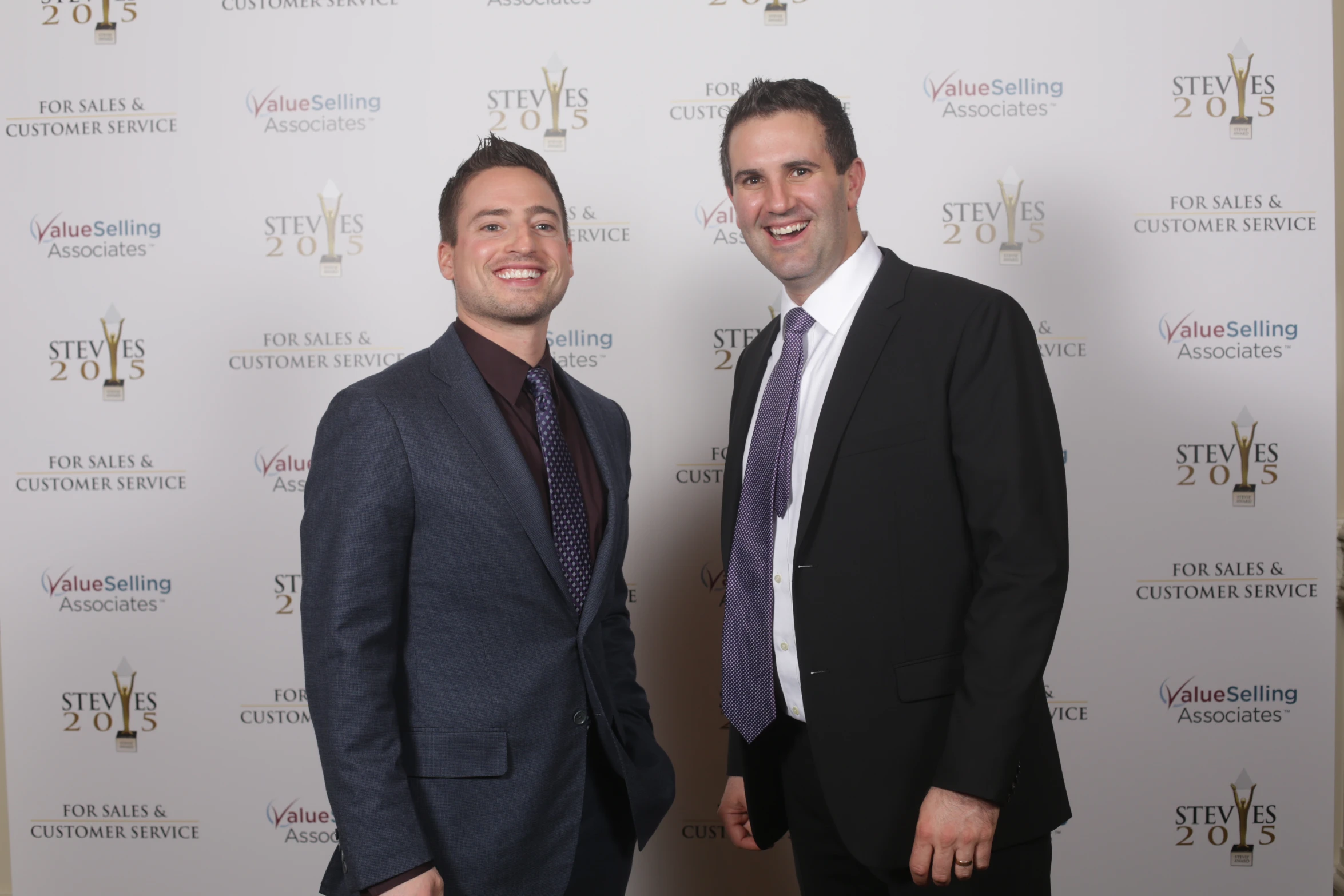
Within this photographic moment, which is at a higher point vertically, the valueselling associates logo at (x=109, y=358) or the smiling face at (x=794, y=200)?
the smiling face at (x=794, y=200)

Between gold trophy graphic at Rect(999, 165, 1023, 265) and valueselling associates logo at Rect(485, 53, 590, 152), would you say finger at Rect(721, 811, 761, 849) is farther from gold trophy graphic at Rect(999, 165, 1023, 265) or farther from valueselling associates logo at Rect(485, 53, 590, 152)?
valueselling associates logo at Rect(485, 53, 590, 152)

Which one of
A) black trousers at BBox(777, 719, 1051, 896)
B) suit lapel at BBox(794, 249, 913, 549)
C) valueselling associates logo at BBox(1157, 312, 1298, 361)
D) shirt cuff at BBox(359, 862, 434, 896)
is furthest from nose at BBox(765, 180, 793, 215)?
valueselling associates logo at BBox(1157, 312, 1298, 361)

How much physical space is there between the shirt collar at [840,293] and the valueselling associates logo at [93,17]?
2.62m

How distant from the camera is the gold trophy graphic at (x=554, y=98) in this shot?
295 centimetres

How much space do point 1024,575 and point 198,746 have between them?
2.77m

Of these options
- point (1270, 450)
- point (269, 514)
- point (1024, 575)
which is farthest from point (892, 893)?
point (269, 514)

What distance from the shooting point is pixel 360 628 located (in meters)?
1.49

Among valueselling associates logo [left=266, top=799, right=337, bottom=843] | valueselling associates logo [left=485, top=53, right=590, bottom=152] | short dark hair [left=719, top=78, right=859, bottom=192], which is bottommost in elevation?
valueselling associates logo [left=266, top=799, right=337, bottom=843]

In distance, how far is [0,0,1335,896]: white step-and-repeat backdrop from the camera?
289 centimetres

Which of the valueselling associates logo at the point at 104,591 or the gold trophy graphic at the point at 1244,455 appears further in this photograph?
the valueselling associates logo at the point at 104,591

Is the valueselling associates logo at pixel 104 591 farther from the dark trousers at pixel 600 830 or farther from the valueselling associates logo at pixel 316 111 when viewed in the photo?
the dark trousers at pixel 600 830

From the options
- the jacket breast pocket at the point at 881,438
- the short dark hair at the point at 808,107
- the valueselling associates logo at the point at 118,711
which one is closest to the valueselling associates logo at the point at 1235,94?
the short dark hair at the point at 808,107

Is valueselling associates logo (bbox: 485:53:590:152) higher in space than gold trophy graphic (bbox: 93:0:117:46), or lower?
lower

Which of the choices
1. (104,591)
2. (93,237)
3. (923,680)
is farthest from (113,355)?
(923,680)
